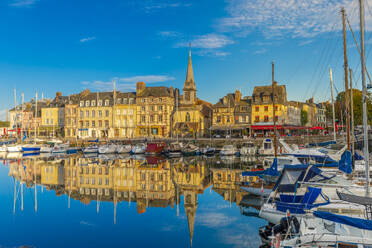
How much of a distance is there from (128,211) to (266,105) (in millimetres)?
48869

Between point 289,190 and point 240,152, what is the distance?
116 feet

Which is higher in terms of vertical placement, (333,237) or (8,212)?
(333,237)

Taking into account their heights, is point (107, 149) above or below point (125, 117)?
below

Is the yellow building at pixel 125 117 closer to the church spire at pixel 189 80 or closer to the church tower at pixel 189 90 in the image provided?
the church tower at pixel 189 90

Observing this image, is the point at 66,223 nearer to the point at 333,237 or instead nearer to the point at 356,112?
the point at 333,237

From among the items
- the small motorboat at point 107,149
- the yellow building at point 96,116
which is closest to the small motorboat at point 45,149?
the small motorboat at point 107,149

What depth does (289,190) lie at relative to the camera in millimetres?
14297

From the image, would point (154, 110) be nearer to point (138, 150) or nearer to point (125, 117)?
point (125, 117)

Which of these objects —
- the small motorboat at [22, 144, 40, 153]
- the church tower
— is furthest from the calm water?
the church tower

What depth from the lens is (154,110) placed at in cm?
6844

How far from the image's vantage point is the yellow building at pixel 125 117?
7031 cm

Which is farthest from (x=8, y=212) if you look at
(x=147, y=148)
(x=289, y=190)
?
(x=147, y=148)

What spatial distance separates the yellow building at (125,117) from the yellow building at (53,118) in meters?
15.2

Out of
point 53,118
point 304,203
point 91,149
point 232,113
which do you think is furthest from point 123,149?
point 304,203
